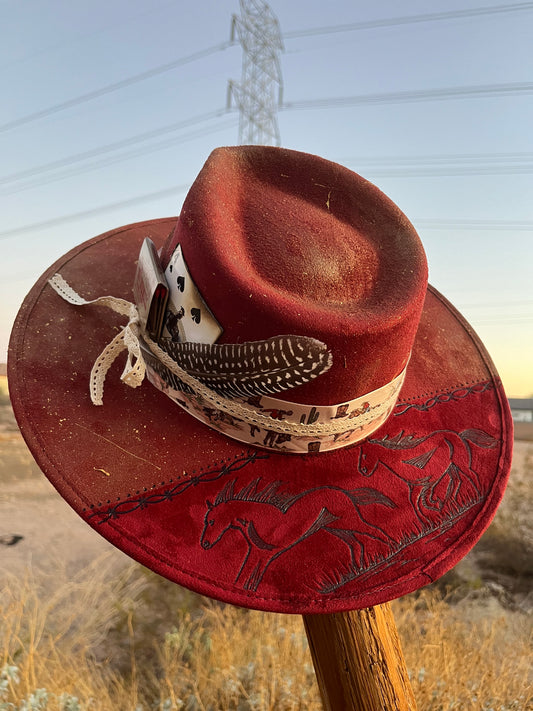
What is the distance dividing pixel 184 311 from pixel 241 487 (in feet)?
1.26

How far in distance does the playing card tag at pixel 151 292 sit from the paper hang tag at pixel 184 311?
14mm

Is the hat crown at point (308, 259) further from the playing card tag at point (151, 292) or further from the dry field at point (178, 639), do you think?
the dry field at point (178, 639)

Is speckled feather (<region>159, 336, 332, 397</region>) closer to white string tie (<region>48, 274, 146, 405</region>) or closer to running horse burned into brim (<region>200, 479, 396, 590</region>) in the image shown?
white string tie (<region>48, 274, 146, 405</region>)

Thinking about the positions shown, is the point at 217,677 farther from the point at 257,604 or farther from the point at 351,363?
the point at 351,363

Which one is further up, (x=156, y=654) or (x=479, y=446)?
(x=479, y=446)

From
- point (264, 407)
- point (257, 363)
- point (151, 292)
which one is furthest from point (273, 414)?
point (151, 292)

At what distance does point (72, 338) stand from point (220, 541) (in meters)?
0.62

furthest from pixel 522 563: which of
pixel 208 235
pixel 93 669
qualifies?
pixel 208 235

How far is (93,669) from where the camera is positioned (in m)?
2.85

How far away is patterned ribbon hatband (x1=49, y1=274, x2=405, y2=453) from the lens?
3.24 ft

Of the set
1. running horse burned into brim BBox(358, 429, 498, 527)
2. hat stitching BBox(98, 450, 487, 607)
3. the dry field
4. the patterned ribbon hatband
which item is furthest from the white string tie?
the dry field

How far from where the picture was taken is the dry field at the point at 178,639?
268cm

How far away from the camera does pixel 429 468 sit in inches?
48.9

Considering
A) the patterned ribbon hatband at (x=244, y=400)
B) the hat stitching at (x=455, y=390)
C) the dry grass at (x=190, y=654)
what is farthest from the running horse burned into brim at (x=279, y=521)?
the dry grass at (x=190, y=654)
